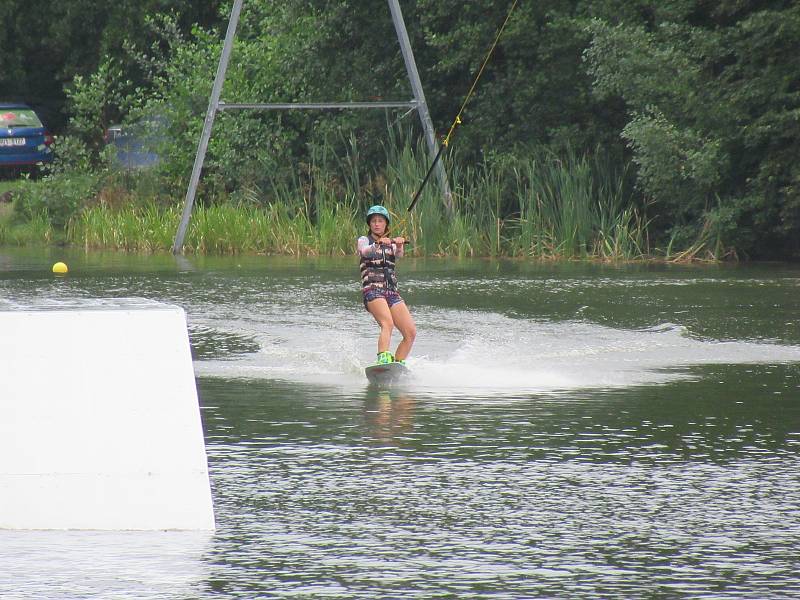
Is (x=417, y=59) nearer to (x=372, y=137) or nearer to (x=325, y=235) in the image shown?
(x=372, y=137)

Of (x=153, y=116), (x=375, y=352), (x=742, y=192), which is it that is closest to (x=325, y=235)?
(x=742, y=192)

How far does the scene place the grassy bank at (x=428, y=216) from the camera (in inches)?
1056

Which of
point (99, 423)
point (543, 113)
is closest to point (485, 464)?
point (99, 423)

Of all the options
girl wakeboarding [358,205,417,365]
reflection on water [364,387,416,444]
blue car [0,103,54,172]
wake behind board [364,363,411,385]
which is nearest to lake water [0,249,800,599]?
reflection on water [364,387,416,444]

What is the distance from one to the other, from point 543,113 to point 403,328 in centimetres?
1836

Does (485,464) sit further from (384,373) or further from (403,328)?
(403,328)

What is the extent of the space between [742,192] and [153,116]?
16.0m

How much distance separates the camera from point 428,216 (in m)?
27.4

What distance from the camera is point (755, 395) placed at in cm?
1056

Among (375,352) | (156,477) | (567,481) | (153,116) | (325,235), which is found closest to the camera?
(156,477)

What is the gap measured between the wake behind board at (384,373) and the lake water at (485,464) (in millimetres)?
140

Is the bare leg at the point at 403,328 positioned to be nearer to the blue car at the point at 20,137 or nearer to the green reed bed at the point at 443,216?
→ the green reed bed at the point at 443,216

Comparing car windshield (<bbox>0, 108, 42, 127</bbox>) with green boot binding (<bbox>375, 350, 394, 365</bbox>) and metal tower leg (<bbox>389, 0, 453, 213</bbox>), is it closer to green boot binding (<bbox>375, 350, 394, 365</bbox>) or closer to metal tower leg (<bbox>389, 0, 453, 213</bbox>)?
metal tower leg (<bbox>389, 0, 453, 213</bbox>)

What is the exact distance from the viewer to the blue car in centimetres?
4166
